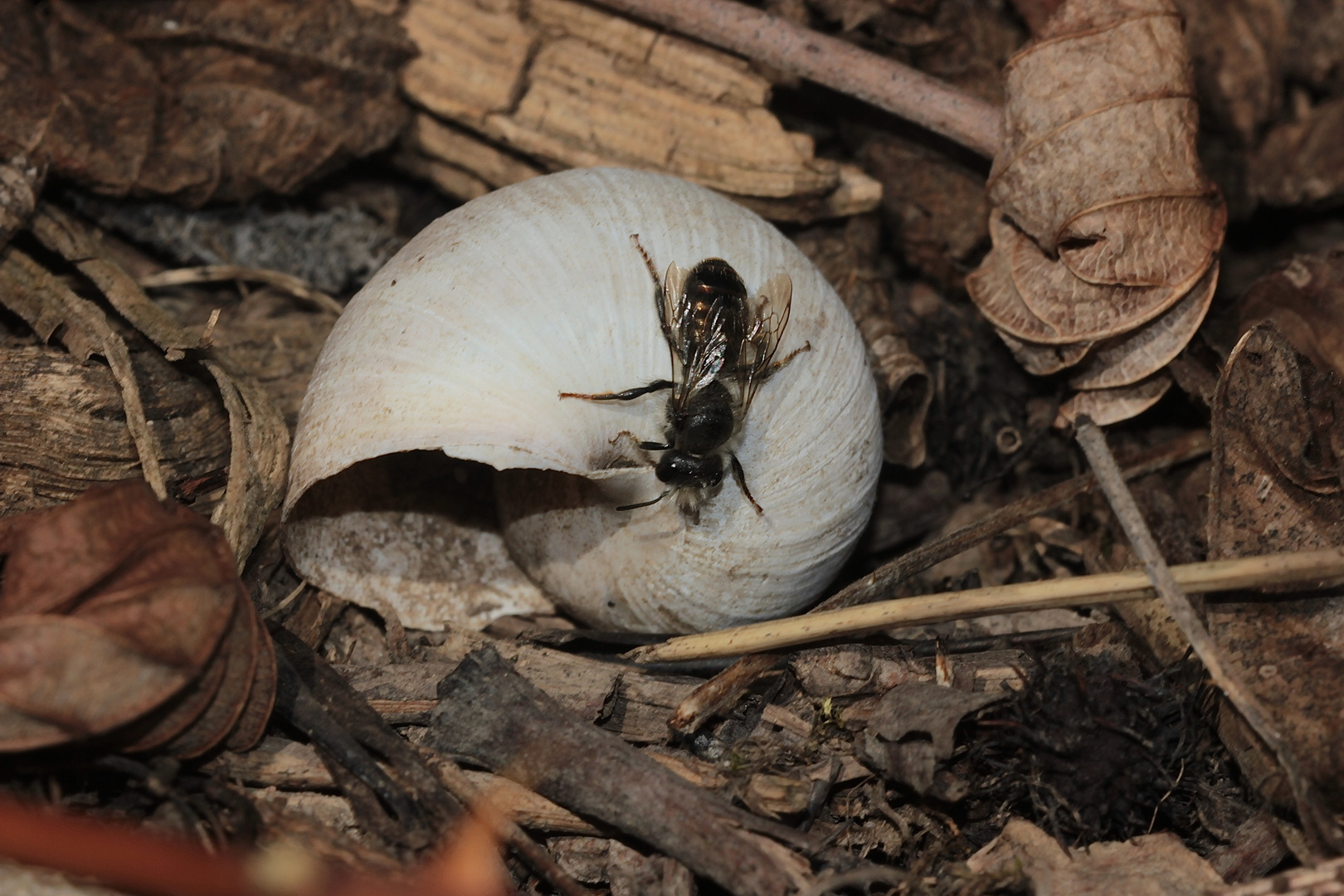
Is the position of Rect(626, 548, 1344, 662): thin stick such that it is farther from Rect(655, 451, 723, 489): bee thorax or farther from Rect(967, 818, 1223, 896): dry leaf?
Rect(967, 818, 1223, 896): dry leaf

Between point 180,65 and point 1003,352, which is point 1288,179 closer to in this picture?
point 1003,352

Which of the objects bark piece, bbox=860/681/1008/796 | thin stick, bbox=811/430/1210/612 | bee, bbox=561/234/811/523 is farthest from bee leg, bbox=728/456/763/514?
bark piece, bbox=860/681/1008/796

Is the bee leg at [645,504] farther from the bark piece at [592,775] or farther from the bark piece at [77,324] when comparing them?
the bark piece at [77,324]

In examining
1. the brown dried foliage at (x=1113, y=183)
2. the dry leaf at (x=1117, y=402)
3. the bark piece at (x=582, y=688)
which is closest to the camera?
the bark piece at (x=582, y=688)

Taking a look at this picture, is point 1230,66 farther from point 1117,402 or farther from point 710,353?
point 710,353

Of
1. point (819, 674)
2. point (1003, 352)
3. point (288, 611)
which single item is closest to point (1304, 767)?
point (819, 674)

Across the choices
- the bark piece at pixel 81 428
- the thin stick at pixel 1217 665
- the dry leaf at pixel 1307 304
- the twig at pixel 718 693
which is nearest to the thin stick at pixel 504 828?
the twig at pixel 718 693

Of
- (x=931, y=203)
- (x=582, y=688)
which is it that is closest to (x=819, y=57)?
(x=931, y=203)
